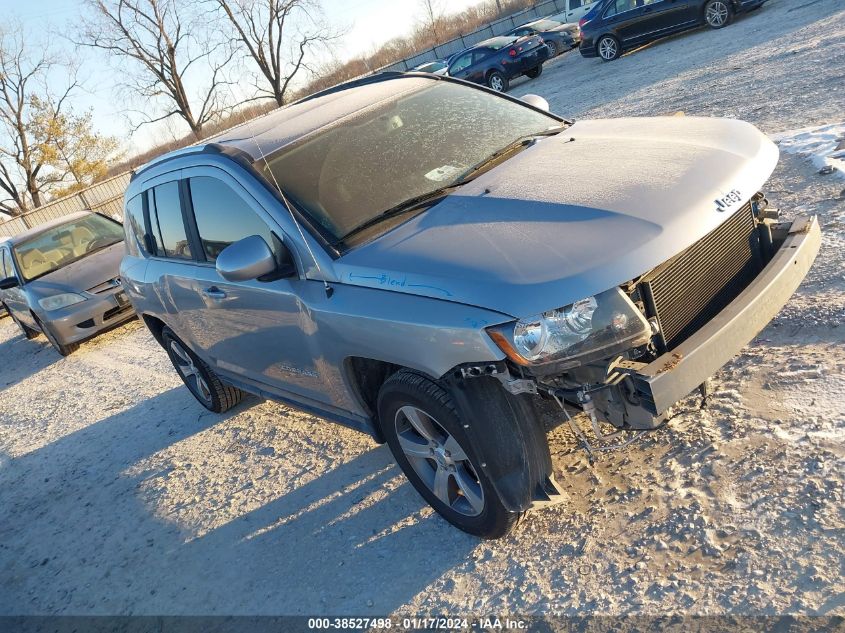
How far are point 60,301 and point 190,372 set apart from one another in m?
4.53

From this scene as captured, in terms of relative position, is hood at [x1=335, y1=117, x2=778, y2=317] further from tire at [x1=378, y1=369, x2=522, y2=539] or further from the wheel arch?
the wheel arch

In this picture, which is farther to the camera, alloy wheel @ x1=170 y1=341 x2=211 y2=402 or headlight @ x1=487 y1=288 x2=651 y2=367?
alloy wheel @ x1=170 y1=341 x2=211 y2=402

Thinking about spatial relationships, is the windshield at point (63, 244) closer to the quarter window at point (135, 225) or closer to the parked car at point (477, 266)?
the quarter window at point (135, 225)

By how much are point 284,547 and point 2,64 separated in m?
43.9

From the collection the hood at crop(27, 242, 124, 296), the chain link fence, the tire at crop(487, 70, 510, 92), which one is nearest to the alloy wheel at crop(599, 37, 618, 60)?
the tire at crop(487, 70, 510, 92)

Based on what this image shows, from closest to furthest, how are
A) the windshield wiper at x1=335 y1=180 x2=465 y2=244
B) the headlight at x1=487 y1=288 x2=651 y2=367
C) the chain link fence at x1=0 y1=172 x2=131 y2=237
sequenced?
the headlight at x1=487 y1=288 x2=651 y2=367
the windshield wiper at x1=335 y1=180 x2=465 y2=244
the chain link fence at x1=0 y1=172 x2=131 y2=237

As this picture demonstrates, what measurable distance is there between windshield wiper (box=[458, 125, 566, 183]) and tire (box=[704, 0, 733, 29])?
13.1 m

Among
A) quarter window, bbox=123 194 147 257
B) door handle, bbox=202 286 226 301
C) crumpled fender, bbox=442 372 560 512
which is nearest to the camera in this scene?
crumpled fender, bbox=442 372 560 512

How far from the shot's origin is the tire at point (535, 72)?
19594 mm

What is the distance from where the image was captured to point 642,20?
52.3 feet

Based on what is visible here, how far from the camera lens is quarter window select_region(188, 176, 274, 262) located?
3508 millimetres

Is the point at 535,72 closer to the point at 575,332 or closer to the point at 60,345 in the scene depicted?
the point at 60,345

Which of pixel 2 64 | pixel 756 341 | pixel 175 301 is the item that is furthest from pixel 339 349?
pixel 2 64

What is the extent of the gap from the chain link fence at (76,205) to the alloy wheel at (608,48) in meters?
19.3
